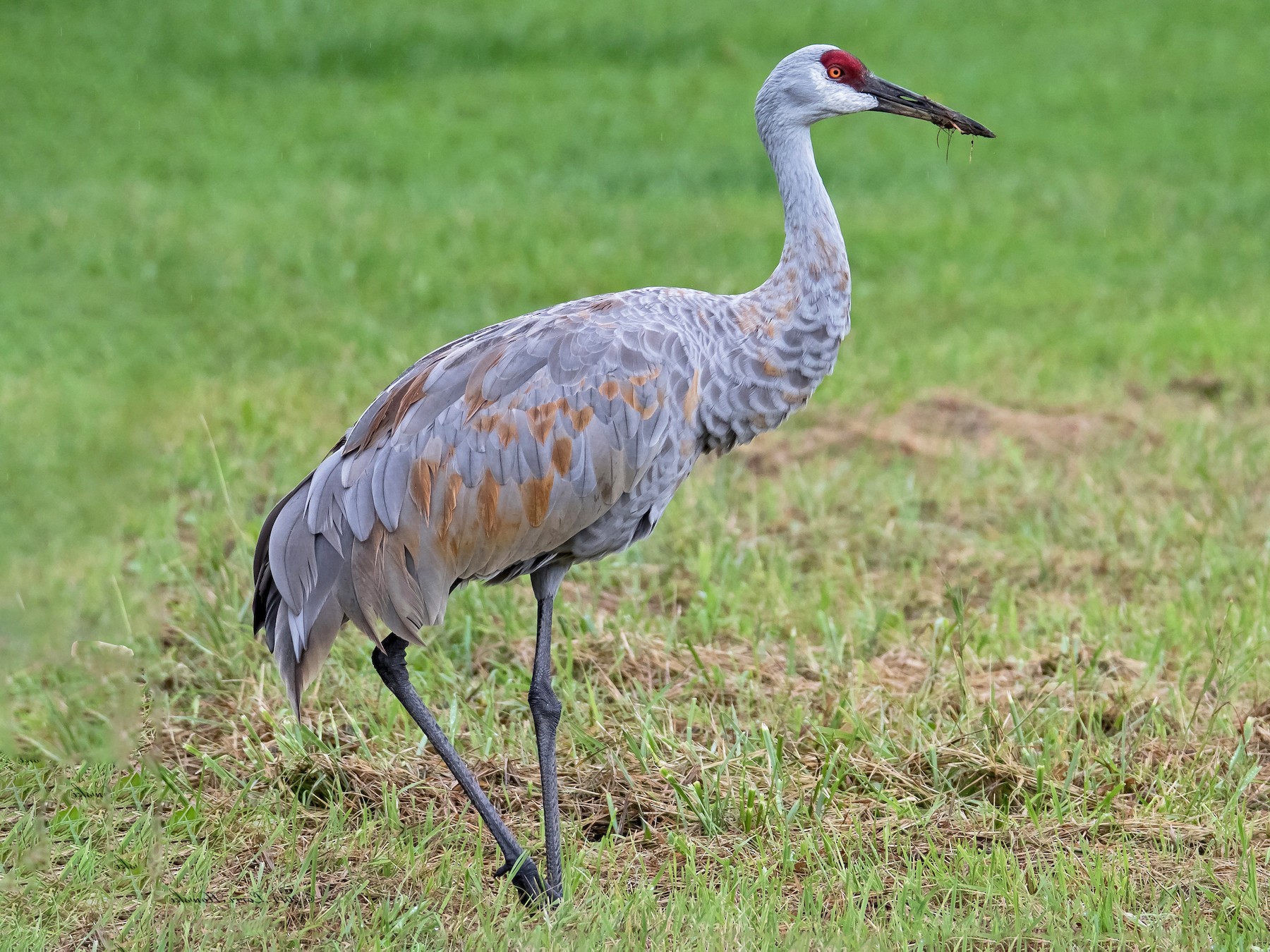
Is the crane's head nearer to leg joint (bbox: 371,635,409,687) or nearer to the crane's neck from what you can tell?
the crane's neck

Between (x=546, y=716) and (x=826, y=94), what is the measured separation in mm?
1885

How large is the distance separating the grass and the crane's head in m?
1.47

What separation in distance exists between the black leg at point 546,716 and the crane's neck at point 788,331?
2.24ft

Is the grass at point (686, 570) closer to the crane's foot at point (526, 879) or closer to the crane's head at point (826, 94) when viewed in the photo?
the crane's foot at point (526, 879)

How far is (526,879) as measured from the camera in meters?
3.79

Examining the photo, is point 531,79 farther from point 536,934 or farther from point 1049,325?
point 536,934

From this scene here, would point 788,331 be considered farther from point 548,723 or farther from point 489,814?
point 489,814

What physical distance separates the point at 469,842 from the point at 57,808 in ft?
3.75

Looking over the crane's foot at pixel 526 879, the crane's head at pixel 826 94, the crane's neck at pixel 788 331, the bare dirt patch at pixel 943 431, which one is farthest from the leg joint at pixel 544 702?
the bare dirt patch at pixel 943 431

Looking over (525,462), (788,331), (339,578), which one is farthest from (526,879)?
(788,331)

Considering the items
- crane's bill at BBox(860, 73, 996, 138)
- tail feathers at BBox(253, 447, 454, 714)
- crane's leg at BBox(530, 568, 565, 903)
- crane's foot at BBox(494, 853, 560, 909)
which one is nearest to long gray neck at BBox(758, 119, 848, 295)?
crane's bill at BBox(860, 73, 996, 138)

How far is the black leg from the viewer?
3795 millimetres

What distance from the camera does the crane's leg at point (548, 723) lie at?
12.3 feet

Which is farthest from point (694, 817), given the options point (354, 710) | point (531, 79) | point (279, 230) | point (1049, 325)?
point (531, 79)
